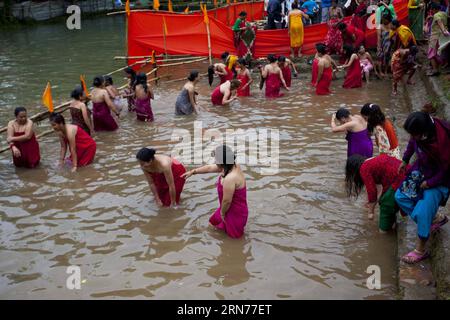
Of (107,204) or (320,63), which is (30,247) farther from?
(320,63)

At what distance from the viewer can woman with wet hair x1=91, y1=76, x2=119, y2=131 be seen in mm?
9844

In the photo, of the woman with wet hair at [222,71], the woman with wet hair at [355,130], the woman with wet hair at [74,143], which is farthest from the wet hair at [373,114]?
the woman with wet hair at [222,71]

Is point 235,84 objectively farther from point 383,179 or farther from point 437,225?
point 437,225

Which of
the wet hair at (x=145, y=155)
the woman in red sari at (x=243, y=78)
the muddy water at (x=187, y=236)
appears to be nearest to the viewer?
the muddy water at (x=187, y=236)

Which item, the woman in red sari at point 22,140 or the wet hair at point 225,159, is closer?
the wet hair at point 225,159

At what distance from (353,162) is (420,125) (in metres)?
1.44

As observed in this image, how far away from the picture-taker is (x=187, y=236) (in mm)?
5957

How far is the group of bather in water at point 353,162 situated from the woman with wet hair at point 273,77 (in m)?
2.02

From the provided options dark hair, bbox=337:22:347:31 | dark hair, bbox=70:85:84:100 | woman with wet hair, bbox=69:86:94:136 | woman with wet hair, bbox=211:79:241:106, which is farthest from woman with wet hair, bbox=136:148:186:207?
dark hair, bbox=337:22:347:31

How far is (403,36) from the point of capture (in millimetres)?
11625

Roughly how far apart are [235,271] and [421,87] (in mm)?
7549

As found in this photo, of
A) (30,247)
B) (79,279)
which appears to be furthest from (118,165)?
(79,279)

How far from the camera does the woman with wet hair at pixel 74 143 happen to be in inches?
311

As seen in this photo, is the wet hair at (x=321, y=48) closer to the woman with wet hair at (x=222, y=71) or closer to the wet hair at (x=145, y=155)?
the woman with wet hair at (x=222, y=71)
